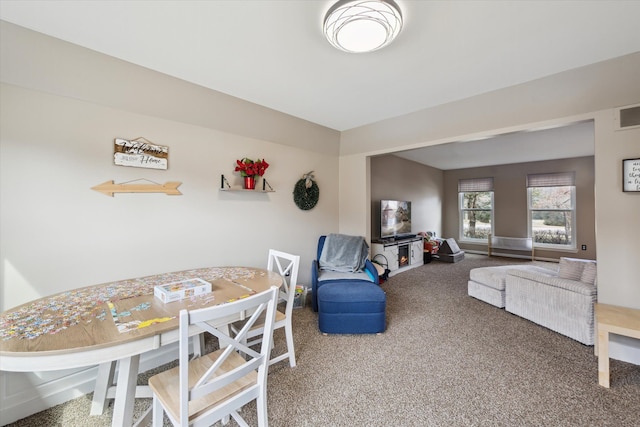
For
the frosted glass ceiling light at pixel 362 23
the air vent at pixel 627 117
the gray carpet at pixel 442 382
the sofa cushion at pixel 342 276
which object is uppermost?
the frosted glass ceiling light at pixel 362 23

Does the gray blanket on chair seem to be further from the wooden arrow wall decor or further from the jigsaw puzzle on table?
the wooden arrow wall decor

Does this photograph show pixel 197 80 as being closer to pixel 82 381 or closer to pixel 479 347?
pixel 82 381

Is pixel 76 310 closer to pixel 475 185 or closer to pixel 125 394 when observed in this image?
pixel 125 394

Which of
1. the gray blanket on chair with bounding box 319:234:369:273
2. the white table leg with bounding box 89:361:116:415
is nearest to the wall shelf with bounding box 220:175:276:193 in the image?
the gray blanket on chair with bounding box 319:234:369:273

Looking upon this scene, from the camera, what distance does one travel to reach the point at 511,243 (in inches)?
259

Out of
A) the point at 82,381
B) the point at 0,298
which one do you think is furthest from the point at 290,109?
the point at 82,381

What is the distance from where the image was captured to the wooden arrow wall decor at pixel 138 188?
2.05m

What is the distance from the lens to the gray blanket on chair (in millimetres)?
3264

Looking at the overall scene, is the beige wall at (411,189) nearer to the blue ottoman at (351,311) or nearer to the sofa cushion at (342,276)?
the sofa cushion at (342,276)

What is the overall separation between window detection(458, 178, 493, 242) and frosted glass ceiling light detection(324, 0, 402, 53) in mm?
6903

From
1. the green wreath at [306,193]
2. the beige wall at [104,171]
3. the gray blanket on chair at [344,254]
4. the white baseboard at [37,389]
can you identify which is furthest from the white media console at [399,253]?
the white baseboard at [37,389]

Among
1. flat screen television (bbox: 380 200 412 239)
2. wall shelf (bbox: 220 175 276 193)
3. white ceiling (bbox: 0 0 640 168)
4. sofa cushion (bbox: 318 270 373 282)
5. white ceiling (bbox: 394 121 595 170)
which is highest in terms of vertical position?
white ceiling (bbox: 394 121 595 170)

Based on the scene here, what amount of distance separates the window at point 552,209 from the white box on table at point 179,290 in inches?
307

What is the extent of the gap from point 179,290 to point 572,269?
3.79m
